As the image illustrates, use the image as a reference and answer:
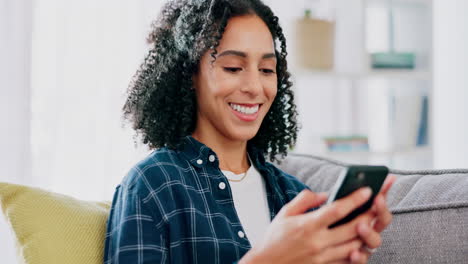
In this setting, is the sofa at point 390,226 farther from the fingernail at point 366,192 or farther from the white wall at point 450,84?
the white wall at point 450,84

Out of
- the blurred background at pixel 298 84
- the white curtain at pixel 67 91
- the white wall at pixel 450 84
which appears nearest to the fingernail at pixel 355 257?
the blurred background at pixel 298 84

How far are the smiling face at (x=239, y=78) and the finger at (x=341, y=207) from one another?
44cm

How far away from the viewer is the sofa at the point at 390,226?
1.05m

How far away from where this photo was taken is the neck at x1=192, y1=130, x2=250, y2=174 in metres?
1.32

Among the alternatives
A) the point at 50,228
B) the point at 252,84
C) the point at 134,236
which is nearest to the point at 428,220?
the point at 252,84

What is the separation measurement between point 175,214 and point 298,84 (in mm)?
2371

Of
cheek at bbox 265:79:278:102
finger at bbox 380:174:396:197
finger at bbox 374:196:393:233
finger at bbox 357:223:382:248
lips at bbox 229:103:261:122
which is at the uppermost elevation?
cheek at bbox 265:79:278:102

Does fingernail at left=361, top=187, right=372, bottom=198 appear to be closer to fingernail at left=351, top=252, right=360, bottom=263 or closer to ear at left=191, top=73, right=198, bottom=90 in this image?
fingernail at left=351, top=252, right=360, bottom=263

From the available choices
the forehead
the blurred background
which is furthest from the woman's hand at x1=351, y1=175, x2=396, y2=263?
the blurred background

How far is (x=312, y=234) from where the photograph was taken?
86cm

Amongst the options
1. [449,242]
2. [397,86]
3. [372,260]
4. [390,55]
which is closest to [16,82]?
[372,260]

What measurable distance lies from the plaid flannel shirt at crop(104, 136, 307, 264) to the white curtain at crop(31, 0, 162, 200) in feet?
3.68

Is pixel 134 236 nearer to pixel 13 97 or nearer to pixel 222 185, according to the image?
pixel 222 185

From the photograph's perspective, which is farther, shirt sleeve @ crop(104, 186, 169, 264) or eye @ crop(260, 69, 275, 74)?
eye @ crop(260, 69, 275, 74)
